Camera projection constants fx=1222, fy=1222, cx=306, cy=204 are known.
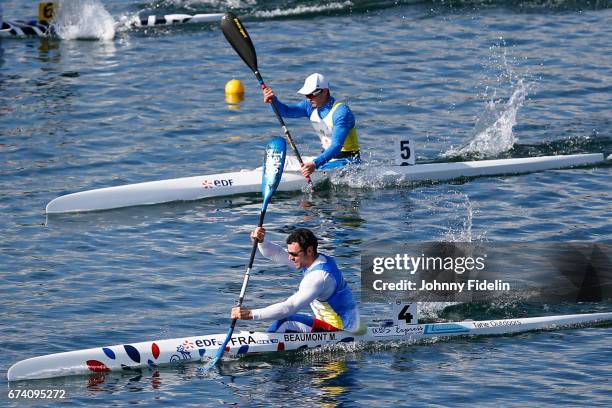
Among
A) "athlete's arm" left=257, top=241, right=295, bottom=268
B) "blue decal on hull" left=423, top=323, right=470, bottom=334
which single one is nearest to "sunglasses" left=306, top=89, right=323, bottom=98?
"athlete's arm" left=257, top=241, right=295, bottom=268

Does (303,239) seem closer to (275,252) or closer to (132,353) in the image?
(275,252)

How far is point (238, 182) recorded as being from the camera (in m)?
19.2

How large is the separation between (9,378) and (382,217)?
7220 millimetres

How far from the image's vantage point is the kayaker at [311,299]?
12750 mm

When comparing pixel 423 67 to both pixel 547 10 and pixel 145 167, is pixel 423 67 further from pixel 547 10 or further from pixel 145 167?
pixel 145 167

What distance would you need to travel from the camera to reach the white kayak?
18.7 metres

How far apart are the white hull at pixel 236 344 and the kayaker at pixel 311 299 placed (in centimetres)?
13

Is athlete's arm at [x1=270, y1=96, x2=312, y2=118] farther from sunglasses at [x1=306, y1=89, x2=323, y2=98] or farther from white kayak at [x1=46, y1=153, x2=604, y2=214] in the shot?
white kayak at [x1=46, y1=153, x2=604, y2=214]

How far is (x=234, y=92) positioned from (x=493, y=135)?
5828mm

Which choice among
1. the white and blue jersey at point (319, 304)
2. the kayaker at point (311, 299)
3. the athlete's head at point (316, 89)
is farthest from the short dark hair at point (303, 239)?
the athlete's head at point (316, 89)

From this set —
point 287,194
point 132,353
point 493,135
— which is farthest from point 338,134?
point 132,353

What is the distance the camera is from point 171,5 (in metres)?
30.7

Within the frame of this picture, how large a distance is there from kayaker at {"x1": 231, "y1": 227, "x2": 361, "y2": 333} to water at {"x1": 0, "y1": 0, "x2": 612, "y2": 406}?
0.37 metres

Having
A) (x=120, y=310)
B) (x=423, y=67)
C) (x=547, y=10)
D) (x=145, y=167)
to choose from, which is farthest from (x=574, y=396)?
(x=547, y=10)
